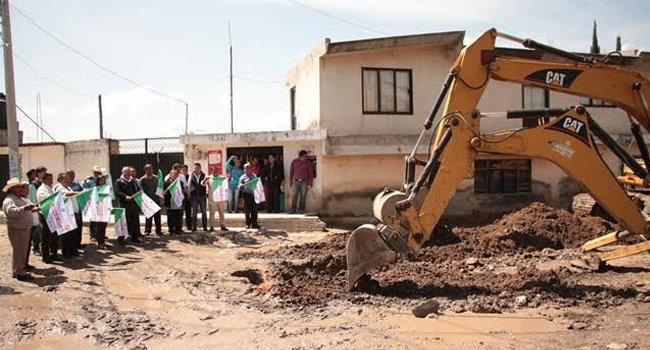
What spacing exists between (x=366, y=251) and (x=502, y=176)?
11.5m

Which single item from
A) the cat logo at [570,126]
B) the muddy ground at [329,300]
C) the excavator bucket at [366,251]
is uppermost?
the cat logo at [570,126]

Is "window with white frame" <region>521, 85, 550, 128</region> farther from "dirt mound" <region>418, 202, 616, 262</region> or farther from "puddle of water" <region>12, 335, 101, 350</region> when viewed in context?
"puddle of water" <region>12, 335, 101, 350</region>

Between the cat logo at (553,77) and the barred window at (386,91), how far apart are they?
29.1 ft

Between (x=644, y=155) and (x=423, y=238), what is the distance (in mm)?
3705

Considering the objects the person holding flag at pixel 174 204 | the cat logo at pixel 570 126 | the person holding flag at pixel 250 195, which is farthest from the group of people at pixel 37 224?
the cat logo at pixel 570 126

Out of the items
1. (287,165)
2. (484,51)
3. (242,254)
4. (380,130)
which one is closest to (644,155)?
(484,51)

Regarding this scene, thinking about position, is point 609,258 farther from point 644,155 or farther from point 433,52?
point 433,52

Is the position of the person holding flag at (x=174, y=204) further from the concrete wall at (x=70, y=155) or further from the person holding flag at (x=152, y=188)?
the concrete wall at (x=70, y=155)

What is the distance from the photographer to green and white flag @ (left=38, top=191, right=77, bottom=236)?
984cm

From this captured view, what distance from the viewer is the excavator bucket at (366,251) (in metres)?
7.15

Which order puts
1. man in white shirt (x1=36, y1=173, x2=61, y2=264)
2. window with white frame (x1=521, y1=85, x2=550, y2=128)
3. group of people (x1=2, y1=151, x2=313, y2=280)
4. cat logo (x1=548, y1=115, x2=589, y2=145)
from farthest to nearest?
1. window with white frame (x1=521, y1=85, x2=550, y2=128)
2. man in white shirt (x1=36, y1=173, x2=61, y2=264)
3. group of people (x1=2, y1=151, x2=313, y2=280)
4. cat logo (x1=548, y1=115, x2=589, y2=145)

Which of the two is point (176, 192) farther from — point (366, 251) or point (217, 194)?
point (366, 251)

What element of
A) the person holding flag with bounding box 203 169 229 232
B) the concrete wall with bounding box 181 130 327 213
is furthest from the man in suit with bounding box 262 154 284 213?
the person holding flag with bounding box 203 169 229 232

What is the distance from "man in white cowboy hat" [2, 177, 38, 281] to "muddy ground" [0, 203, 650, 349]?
259 millimetres
